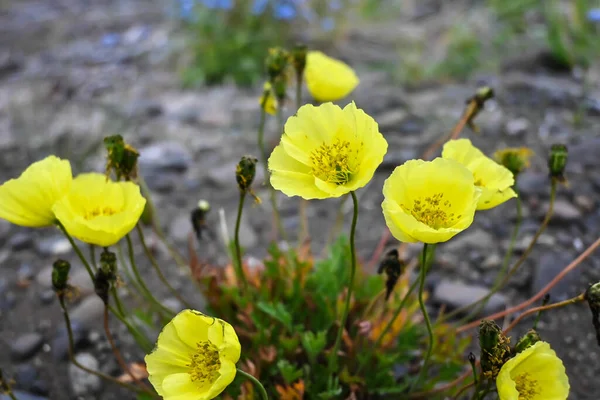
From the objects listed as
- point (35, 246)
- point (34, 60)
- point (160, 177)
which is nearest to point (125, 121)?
point (160, 177)

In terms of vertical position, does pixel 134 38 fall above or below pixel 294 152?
below

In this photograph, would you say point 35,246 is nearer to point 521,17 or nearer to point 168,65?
point 168,65

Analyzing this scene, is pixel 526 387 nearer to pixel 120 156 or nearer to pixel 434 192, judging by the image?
pixel 434 192

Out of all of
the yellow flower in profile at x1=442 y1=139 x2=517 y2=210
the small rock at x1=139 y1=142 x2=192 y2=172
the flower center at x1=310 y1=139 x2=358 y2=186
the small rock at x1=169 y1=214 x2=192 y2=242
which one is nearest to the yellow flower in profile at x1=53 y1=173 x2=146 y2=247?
the flower center at x1=310 y1=139 x2=358 y2=186

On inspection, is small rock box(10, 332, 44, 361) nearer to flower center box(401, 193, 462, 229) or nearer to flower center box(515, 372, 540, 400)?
flower center box(401, 193, 462, 229)

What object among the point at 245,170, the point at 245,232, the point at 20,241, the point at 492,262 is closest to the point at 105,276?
the point at 245,170

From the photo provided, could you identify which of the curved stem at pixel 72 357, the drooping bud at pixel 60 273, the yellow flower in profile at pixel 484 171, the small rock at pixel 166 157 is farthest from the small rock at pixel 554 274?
the small rock at pixel 166 157
